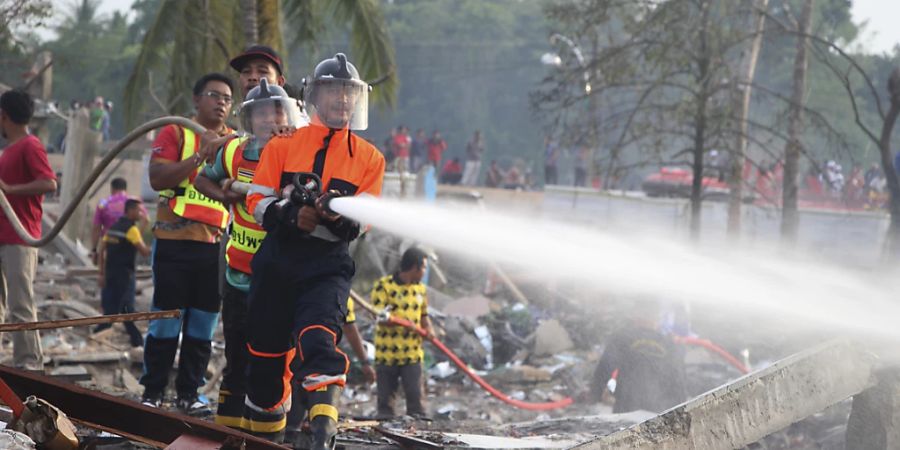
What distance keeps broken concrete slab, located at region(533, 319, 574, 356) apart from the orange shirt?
954 cm

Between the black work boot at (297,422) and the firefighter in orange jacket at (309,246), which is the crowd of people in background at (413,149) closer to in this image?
the black work boot at (297,422)

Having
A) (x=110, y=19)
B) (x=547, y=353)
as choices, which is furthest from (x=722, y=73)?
(x=110, y=19)

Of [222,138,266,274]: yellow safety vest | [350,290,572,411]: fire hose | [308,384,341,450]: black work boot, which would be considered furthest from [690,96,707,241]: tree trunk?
[308,384,341,450]: black work boot

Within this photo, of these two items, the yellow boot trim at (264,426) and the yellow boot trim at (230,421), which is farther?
the yellow boot trim at (230,421)

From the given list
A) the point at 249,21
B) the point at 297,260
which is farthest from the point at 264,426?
the point at 249,21

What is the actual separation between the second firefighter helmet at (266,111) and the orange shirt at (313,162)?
682 mm

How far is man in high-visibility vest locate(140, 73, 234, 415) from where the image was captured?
267 inches

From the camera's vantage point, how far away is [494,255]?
5.96m

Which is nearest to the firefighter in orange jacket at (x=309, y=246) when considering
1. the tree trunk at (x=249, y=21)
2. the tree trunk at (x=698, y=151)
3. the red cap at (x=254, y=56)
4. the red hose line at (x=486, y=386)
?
the red cap at (x=254, y=56)

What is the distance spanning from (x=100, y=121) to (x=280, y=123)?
73.6 feet

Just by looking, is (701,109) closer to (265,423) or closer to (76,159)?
(265,423)

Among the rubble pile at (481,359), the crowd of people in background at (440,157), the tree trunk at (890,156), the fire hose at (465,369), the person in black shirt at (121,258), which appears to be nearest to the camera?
the rubble pile at (481,359)

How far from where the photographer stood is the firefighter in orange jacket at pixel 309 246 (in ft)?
16.8

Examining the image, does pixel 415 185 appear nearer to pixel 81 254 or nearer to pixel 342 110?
pixel 81 254
